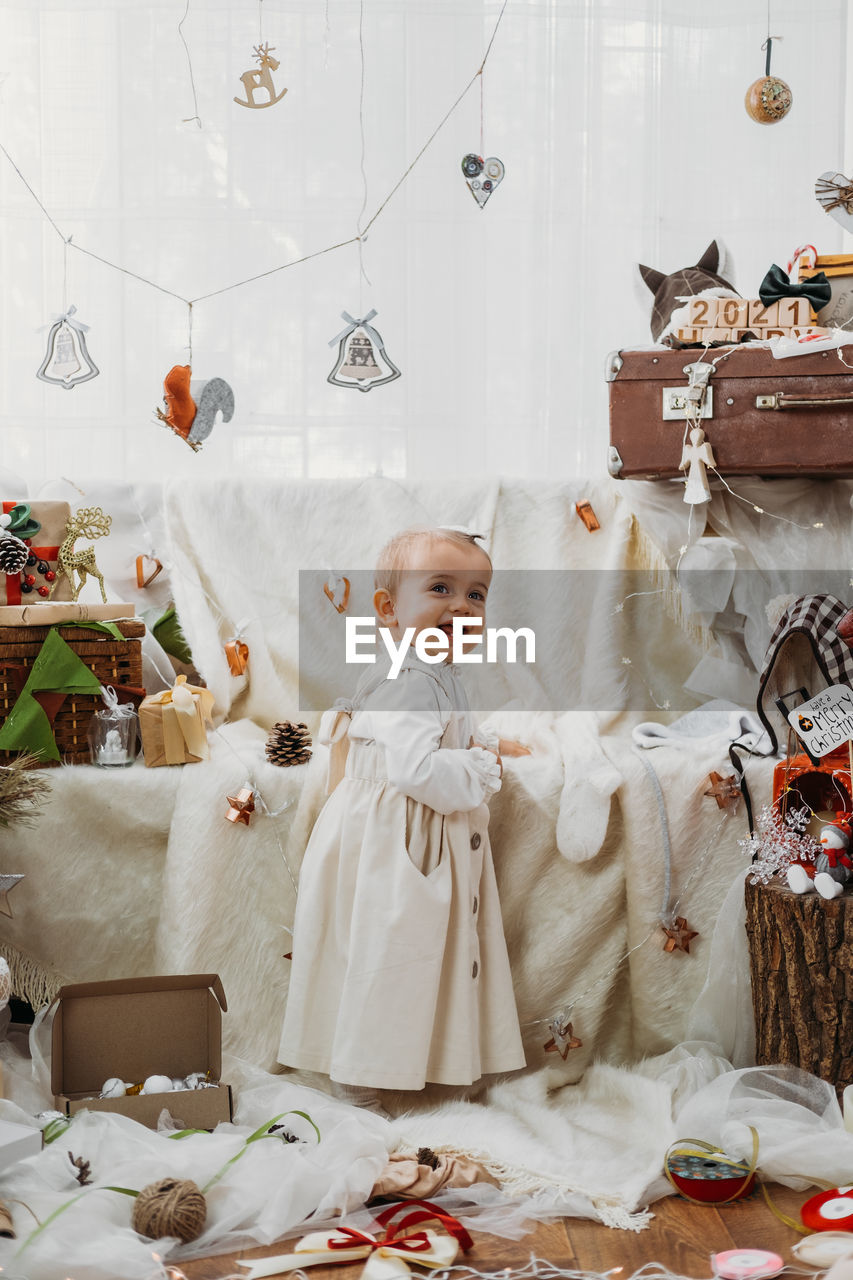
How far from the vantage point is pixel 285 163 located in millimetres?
2344

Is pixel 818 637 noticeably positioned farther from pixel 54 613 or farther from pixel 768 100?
pixel 54 613

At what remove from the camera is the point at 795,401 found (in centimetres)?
182

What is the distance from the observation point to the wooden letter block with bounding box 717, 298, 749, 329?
1932 millimetres

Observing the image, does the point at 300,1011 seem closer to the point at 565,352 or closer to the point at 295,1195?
the point at 295,1195

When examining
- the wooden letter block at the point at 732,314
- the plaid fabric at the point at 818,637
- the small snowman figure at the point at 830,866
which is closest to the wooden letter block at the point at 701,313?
the wooden letter block at the point at 732,314

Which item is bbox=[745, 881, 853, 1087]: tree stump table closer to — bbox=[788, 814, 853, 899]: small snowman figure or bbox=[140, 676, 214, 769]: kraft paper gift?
bbox=[788, 814, 853, 899]: small snowman figure

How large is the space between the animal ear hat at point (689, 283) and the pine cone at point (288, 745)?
0.97 meters

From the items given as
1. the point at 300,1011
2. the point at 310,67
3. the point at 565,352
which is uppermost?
the point at 310,67

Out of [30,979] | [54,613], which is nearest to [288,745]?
[54,613]

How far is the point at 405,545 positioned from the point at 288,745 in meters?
0.39

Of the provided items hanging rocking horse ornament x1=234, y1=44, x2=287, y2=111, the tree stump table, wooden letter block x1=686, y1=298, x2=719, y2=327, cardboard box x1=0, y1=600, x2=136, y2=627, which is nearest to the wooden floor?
the tree stump table

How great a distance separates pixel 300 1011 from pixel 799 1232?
739 millimetres

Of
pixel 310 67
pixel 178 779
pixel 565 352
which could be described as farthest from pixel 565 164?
pixel 178 779

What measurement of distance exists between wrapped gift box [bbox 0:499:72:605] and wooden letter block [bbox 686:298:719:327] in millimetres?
1131
